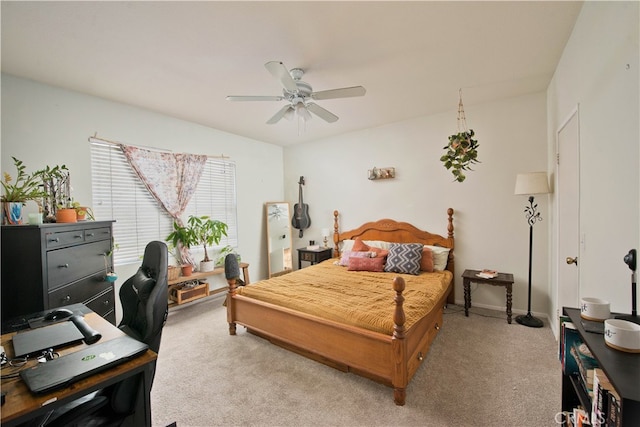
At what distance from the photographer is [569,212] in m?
2.32

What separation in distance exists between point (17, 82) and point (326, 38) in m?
2.95

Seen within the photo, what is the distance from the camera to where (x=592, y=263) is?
1.77 m

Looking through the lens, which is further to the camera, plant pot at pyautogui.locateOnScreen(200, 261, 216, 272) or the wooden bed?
plant pot at pyautogui.locateOnScreen(200, 261, 216, 272)

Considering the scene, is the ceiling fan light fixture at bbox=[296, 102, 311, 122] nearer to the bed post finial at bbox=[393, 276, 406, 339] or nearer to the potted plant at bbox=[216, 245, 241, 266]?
the bed post finial at bbox=[393, 276, 406, 339]

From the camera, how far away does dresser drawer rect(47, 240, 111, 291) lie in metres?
2.03

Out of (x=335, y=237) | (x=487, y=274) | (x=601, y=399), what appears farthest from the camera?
(x=335, y=237)

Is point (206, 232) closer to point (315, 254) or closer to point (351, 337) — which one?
point (315, 254)

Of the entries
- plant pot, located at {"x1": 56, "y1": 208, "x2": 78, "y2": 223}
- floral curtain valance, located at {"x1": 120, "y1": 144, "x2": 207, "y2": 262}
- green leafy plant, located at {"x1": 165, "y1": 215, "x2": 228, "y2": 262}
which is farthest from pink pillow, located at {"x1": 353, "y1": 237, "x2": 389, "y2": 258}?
plant pot, located at {"x1": 56, "y1": 208, "x2": 78, "y2": 223}

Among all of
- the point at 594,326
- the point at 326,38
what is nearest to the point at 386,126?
the point at 326,38

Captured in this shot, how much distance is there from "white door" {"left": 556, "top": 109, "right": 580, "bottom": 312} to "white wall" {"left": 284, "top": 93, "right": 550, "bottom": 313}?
2.31 ft

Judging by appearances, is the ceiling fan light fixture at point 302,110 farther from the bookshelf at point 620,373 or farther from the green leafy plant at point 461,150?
the bookshelf at point 620,373

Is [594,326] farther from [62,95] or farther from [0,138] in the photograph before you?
[62,95]

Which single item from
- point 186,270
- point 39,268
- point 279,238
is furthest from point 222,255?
point 39,268

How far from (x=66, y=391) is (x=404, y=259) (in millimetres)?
3301
